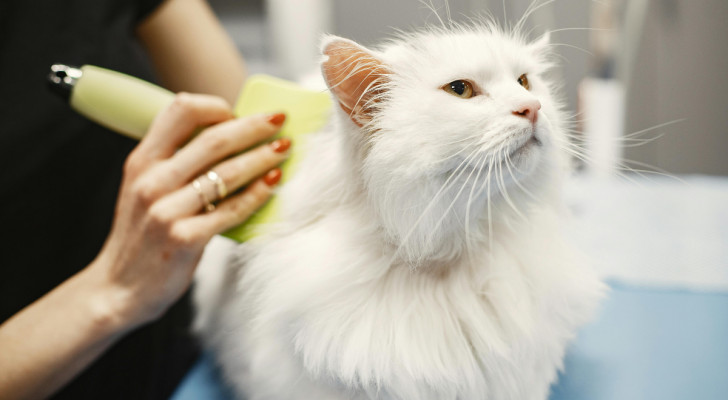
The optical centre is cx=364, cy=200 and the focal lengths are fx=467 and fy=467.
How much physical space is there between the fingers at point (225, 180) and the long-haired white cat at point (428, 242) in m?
0.06

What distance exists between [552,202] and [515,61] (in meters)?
0.13

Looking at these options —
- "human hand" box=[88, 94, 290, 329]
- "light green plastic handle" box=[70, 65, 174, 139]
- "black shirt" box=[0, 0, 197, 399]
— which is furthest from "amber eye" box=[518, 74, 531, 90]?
"black shirt" box=[0, 0, 197, 399]

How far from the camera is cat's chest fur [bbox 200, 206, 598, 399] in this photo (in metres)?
0.32

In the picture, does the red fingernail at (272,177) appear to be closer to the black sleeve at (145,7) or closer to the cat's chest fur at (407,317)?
the cat's chest fur at (407,317)

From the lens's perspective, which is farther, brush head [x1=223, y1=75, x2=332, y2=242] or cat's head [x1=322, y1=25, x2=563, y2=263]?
brush head [x1=223, y1=75, x2=332, y2=242]

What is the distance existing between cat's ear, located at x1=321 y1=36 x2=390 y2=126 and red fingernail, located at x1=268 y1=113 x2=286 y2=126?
0.12 metres

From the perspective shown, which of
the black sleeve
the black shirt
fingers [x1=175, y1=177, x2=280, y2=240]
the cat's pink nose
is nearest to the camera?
the cat's pink nose

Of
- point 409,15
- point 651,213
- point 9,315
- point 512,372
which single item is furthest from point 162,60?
point 651,213

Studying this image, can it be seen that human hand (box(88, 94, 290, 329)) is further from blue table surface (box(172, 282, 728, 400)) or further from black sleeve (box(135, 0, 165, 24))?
black sleeve (box(135, 0, 165, 24))

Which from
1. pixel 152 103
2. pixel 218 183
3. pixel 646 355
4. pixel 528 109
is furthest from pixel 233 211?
pixel 646 355

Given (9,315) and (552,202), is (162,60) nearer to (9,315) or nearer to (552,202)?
(9,315)

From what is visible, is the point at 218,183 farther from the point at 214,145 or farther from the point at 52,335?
the point at 52,335

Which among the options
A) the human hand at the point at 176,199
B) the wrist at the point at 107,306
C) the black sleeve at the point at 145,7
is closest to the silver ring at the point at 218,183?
the human hand at the point at 176,199

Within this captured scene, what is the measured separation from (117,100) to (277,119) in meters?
0.16
